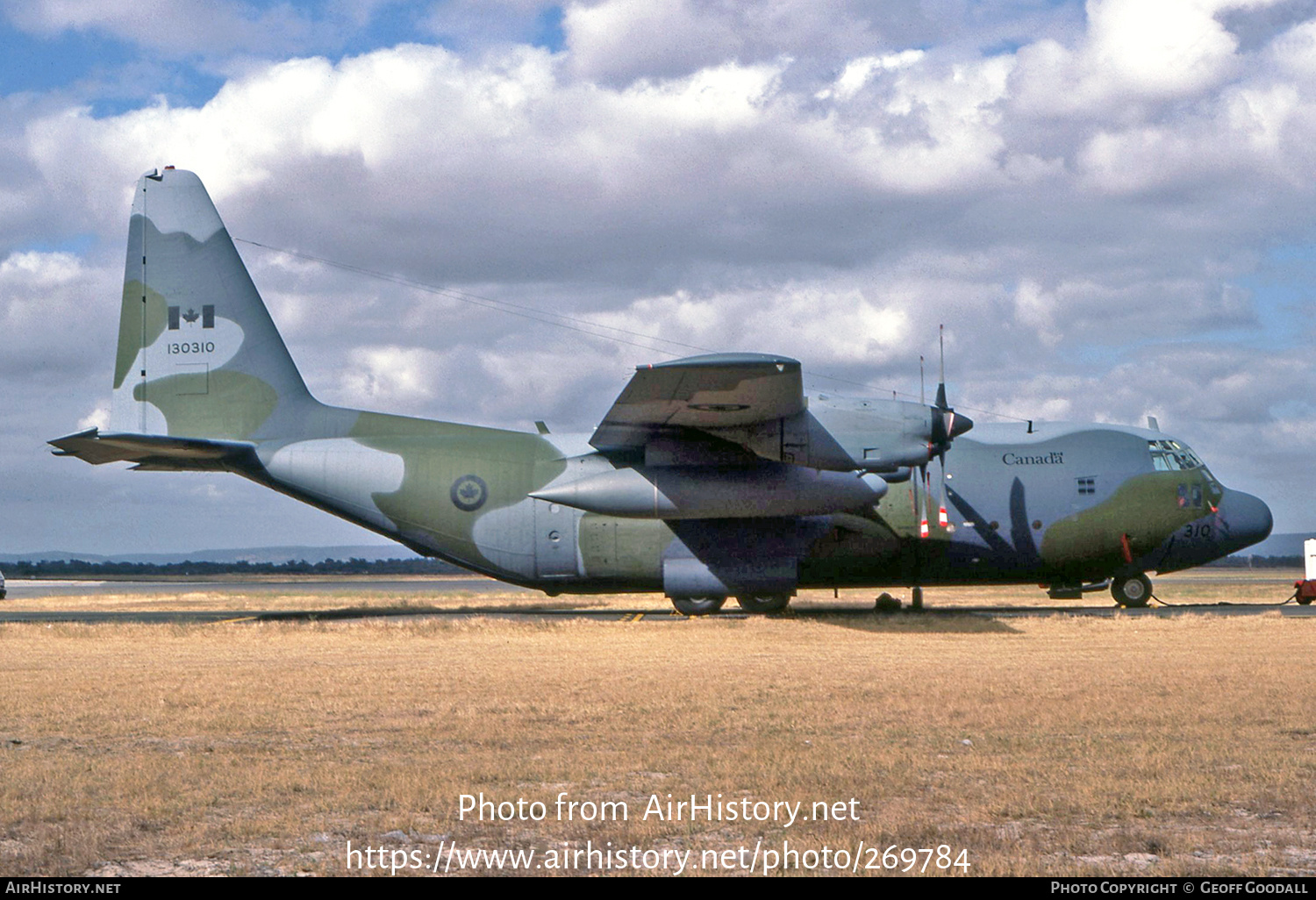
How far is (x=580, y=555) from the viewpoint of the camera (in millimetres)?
24922

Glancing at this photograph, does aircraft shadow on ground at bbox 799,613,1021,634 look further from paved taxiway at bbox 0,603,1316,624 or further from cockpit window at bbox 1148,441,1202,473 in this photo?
cockpit window at bbox 1148,441,1202,473

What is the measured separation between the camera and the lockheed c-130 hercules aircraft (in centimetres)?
2277

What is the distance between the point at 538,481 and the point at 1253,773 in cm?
1775

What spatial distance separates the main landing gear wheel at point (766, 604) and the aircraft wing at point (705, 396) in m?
5.27

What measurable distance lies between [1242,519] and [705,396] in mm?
14307

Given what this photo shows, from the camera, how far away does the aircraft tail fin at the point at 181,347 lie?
85.9 ft

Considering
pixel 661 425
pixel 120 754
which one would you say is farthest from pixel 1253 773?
pixel 661 425

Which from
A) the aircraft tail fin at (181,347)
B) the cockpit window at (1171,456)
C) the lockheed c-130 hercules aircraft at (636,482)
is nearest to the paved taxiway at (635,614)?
the lockheed c-130 hercules aircraft at (636,482)

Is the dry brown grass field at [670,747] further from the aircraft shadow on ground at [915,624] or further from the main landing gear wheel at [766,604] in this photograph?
the main landing gear wheel at [766,604]

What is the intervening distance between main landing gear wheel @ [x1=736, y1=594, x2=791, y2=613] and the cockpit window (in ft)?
28.5

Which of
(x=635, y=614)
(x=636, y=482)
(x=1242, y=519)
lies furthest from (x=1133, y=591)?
(x=636, y=482)

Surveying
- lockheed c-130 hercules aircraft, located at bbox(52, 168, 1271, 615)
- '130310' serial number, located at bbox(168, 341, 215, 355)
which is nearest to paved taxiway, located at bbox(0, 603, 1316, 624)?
lockheed c-130 hercules aircraft, located at bbox(52, 168, 1271, 615)

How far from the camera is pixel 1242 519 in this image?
26.2 metres

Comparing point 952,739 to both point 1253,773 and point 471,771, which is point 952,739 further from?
point 471,771
